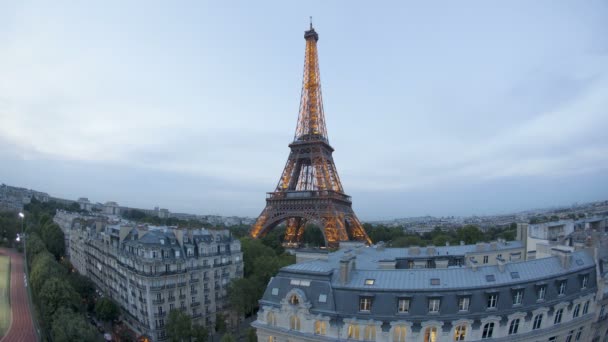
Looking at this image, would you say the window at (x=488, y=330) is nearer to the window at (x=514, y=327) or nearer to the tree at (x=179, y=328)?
the window at (x=514, y=327)

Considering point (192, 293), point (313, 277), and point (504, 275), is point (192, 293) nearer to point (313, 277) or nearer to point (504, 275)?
point (313, 277)

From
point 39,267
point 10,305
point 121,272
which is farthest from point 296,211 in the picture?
point 10,305

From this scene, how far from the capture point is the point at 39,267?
158 ft

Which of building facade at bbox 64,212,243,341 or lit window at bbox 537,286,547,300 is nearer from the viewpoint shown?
lit window at bbox 537,286,547,300

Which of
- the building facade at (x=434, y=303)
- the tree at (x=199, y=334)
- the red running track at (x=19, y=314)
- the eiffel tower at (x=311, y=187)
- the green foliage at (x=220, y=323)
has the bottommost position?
the red running track at (x=19, y=314)

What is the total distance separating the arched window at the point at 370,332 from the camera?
74.5ft

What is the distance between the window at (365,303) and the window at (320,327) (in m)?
2.80

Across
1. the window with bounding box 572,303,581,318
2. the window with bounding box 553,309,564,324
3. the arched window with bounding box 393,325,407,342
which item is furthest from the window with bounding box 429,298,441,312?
the window with bounding box 572,303,581,318

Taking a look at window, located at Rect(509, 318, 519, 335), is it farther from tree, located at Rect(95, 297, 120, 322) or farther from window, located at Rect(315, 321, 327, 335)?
tree, located at Rect(95, 297, 120, 322)

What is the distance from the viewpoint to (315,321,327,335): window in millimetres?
23511

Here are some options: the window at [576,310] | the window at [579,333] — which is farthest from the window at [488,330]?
the window at [579,333]

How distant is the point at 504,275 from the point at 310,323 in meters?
14.7

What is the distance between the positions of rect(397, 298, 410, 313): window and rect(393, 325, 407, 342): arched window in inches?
40.1

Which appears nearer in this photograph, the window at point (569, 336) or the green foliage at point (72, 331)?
the window at point (569, 336)
